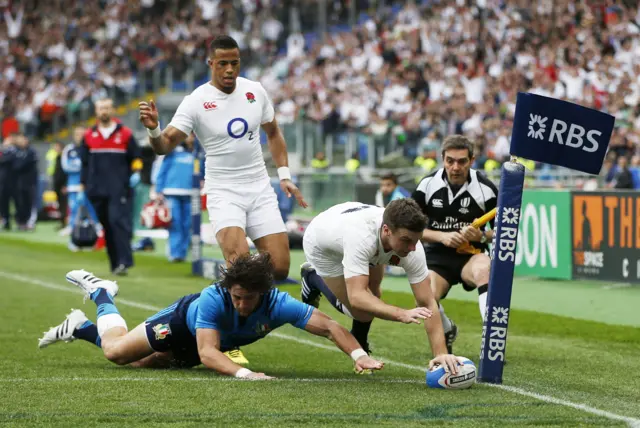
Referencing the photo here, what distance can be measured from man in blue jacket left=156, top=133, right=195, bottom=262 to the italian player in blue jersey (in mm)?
11789

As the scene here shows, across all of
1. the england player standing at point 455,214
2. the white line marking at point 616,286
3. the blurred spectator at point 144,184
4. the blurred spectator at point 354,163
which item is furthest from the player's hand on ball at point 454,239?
the blurred spectator at point 354,163

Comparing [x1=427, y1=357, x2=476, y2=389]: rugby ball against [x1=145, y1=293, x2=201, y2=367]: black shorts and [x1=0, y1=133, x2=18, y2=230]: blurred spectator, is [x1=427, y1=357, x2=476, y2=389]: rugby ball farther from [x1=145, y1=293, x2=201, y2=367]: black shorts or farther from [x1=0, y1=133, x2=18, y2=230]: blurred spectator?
[x1=0, y1=133, x2=18, y2=230]: blurred spectator

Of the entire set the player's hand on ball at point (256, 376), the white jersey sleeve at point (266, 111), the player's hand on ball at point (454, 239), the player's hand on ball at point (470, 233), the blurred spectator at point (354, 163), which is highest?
the white jersey sleeve at point (266, 111)

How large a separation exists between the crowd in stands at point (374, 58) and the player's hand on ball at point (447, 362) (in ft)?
56.2

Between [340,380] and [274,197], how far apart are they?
284 centimetres

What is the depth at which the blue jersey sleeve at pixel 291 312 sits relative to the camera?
342 inches

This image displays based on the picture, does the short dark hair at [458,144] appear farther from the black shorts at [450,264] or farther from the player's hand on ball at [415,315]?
the player's hand on ball at [415,315]

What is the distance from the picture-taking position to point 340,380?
8.77 metres

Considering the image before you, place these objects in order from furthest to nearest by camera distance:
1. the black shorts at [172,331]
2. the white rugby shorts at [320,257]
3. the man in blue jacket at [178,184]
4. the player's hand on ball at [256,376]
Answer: the man in blue jacket at [178,184] → the white rugby shorts at [320,257] → the black shorts at [172,331] → the player's hand on ball at [256,376]

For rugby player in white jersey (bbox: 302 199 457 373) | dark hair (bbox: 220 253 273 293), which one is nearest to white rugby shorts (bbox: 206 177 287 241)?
rugby player in white jersey (bbox: 302 199 457 373)

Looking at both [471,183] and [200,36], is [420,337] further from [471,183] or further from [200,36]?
[200,36]

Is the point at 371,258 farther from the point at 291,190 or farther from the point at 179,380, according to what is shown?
the point at 291,190

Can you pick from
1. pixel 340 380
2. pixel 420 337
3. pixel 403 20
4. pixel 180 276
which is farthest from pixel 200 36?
pixel 340 380

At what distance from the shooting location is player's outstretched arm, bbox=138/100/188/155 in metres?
9.84
